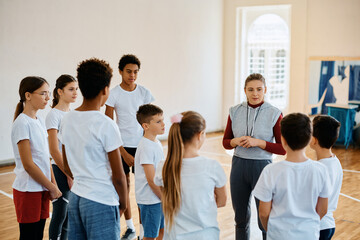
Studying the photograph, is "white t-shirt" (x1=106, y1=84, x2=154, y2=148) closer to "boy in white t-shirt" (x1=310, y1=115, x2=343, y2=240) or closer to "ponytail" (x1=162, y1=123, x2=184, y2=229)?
"ponytail" (x1=162, y1=123, x2=184, y2=229)

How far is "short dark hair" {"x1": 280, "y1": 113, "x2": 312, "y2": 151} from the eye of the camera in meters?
2.04

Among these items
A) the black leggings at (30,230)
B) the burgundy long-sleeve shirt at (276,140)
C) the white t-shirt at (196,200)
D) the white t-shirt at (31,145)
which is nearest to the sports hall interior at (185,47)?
the burgundy long-sleeve shirt at (276,140)

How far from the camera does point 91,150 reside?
2.04 m

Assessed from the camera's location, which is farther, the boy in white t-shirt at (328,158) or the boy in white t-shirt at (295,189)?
the boy in white t-shirt at (328,158)

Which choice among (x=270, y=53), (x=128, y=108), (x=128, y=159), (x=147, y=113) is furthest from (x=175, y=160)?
(x=270, y=53)

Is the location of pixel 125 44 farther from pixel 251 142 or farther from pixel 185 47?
pixel 251 142

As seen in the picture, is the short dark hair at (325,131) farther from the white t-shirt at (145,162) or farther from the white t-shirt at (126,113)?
the white t-shirt at (126,113)

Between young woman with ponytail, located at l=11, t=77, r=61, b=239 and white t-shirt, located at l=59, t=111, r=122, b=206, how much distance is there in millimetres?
493

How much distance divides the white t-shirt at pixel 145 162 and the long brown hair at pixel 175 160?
22.4 inches

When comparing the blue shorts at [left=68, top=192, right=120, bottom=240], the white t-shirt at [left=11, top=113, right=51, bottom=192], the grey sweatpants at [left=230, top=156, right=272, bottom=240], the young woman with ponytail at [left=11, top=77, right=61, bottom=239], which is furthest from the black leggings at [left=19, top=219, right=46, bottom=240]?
the grey sweatpants at [left=230, top=156, right=272, bottom=240]

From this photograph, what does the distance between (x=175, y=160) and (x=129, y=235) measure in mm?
1769

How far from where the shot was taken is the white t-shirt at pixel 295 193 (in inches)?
80.0

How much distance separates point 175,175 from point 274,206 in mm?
530

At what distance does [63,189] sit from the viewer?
296cm
